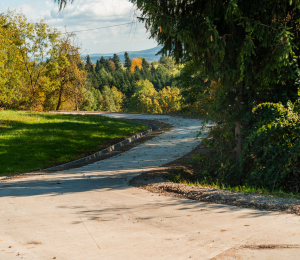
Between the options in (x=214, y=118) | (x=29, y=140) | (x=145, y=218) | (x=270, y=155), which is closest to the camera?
(x=145, y=218)

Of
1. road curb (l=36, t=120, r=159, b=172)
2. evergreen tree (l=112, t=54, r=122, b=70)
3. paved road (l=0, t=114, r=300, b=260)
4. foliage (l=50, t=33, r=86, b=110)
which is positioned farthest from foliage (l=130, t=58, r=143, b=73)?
paved road (l=0, t=114, r=300, b=260)

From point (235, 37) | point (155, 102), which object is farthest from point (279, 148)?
point (155, 102)

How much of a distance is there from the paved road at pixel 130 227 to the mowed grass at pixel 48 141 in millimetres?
4436

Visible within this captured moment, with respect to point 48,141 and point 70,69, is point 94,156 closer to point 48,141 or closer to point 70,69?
point 48,141

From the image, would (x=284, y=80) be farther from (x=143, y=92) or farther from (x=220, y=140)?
(x=143, y=92)

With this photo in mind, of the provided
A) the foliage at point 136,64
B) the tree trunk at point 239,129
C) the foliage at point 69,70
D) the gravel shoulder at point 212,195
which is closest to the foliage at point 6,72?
the foliage at point 69,70

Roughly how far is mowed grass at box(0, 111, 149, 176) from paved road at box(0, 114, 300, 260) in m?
4.44

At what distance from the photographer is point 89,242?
4.45 metres

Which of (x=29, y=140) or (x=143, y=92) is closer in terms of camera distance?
(x=29, y=140)

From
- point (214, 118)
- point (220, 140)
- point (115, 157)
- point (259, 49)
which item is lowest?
point (115, 157)

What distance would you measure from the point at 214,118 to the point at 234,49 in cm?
255

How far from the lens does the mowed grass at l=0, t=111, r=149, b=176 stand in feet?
41.4

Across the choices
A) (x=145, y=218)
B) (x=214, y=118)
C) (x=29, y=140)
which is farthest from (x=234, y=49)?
(x=29, y=140)

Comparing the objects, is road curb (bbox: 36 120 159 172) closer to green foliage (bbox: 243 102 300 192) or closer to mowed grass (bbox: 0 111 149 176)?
mowed grass (bbox: 0 111 149 176)
